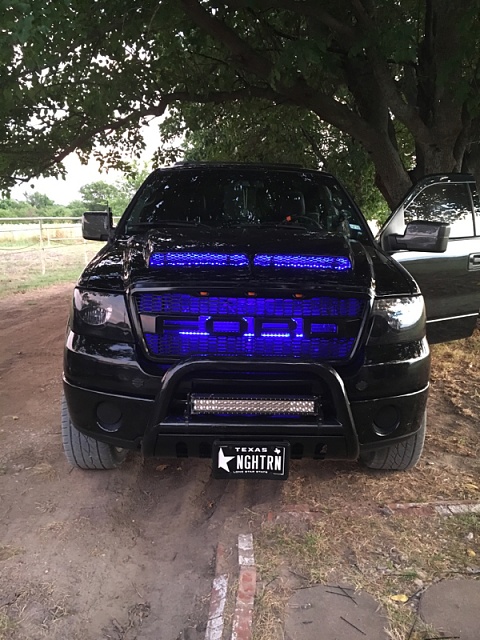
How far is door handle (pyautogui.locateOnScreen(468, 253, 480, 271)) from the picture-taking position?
5.07m

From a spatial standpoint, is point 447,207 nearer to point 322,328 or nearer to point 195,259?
point 322,328

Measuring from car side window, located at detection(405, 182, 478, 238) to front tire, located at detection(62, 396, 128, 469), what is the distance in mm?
3093

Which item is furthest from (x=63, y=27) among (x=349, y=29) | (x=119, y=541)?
(x=119, y=541)

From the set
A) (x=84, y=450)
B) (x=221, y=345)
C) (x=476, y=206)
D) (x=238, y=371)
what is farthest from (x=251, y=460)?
(x=476, y=206)

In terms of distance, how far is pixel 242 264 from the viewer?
9.26 feet

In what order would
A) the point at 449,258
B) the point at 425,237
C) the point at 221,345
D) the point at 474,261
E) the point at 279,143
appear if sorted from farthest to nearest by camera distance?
the point at 279,143, the point at 474,261, the point at 449,258, the point at 425,237, the point at 221,345

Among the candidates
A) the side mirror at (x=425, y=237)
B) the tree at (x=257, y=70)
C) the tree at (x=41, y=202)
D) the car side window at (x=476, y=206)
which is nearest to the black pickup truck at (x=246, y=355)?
the side mirror at (x=425, y=237)

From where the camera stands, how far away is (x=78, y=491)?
11.0ft

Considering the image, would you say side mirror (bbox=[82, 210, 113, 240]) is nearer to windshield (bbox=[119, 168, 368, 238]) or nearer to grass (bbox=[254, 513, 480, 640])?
windshield (bbox=[119, 168, 368, 238])

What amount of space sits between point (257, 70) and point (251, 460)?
17.9 feet

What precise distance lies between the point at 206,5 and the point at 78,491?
5.74 meters

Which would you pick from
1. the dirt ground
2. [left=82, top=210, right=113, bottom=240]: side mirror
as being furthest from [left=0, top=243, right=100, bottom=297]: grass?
the dirt ground

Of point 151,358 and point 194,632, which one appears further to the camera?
point 151,358

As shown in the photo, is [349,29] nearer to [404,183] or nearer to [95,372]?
[404,183]
